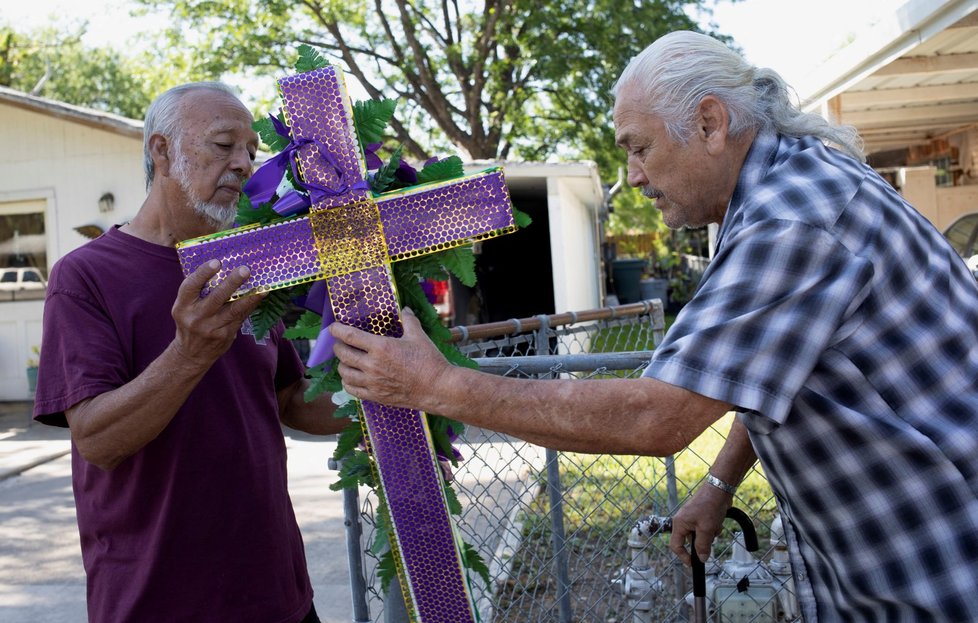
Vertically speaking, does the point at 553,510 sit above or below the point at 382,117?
below

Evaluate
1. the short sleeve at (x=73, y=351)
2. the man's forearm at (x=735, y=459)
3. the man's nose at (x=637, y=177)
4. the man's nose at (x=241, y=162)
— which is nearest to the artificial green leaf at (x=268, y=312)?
the short sleeve at (x=73, y=351)

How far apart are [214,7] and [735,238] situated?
21.8 m

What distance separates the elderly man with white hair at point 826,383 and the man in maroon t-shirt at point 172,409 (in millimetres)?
580

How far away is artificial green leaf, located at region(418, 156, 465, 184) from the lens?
1.84 meters

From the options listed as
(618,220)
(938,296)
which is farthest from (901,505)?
(618,220)

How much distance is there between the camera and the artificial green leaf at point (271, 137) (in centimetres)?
187

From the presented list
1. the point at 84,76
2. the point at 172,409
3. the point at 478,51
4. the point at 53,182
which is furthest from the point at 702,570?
the point at 84,76

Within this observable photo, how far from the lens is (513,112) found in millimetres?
22359

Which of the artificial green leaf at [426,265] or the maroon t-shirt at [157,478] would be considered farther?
the maroon t-shirt at [157,478]

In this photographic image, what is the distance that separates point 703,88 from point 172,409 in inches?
51.8

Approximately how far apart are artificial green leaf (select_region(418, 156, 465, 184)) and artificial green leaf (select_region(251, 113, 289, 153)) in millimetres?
292

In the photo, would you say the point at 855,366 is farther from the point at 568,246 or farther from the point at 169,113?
the point at 568,246

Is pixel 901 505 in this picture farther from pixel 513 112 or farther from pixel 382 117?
pixel 513 112

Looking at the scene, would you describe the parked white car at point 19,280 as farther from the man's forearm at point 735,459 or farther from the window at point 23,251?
the man's forearm at point 735,459
